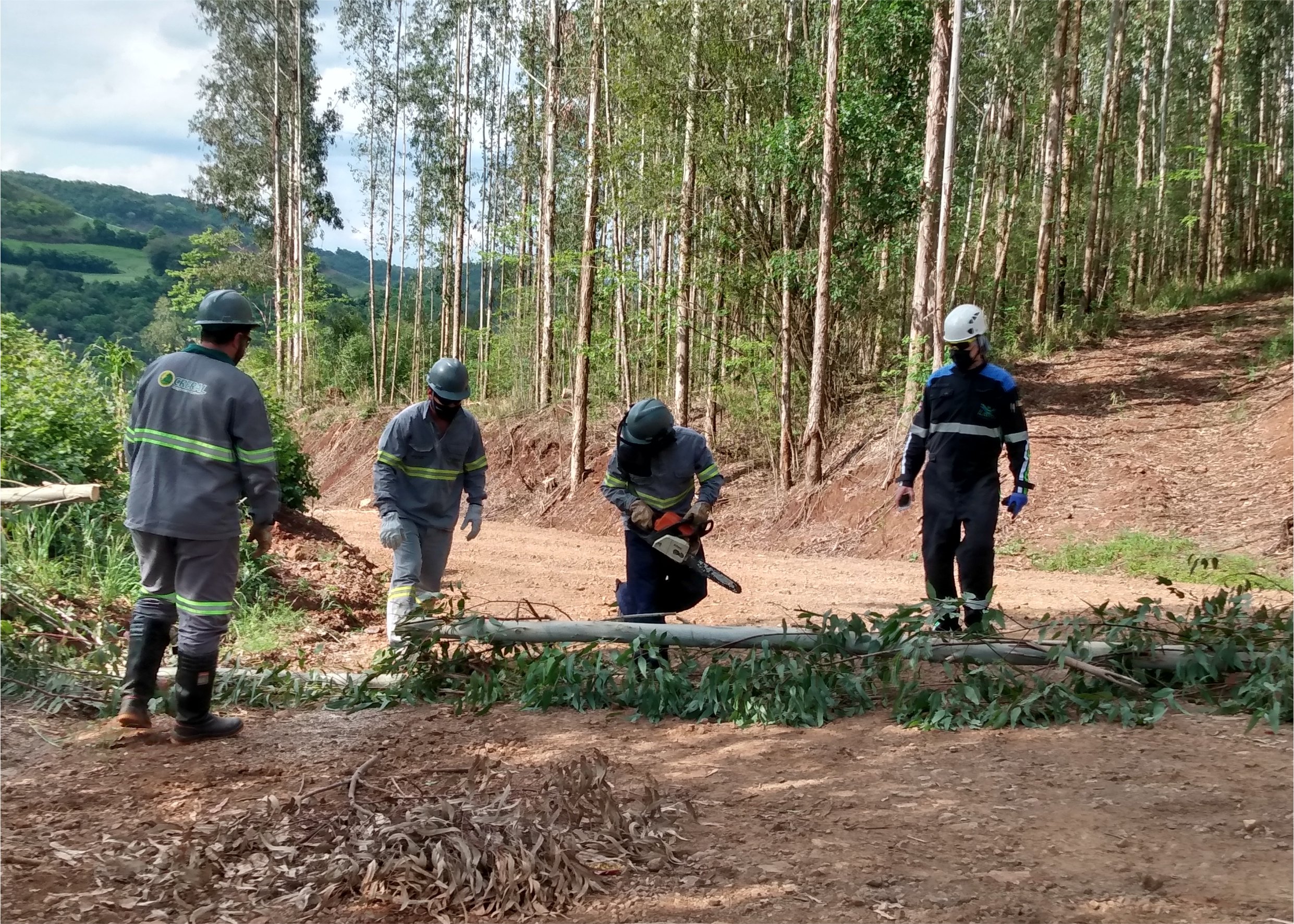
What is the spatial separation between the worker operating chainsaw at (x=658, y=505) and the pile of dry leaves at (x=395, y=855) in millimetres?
2113

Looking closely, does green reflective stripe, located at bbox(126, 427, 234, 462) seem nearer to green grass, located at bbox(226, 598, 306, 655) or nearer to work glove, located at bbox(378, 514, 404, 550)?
work glove, located at bbox(378, 514, 404, 550)

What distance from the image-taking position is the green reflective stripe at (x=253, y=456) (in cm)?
461

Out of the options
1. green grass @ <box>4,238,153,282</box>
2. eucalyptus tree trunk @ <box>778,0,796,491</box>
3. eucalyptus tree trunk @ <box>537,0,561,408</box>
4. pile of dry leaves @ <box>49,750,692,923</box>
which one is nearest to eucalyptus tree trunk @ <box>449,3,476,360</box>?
eucalyptus tree trunk @ <box>537,0,561,408</box>

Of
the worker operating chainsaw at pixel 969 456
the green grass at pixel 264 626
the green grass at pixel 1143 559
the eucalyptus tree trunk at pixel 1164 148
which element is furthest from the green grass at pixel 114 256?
the worker operating chainsaw at pixel 969 456

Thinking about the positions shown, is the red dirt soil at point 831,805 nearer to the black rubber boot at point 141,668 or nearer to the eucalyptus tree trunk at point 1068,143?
the black rubber boot at point 141,668

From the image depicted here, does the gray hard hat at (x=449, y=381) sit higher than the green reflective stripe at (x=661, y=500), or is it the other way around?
the gray hard hat at (x=449, y=381)

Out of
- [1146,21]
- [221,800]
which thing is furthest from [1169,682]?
[1146,21]

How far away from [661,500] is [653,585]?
53 cm

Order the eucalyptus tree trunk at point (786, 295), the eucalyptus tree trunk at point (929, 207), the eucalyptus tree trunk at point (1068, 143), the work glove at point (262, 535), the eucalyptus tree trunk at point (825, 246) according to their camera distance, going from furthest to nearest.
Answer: the eucalyptus tree trunk at point (1068, 143), the eucalyptus tree trunk at point (786, 295), the eucalyptus tree trunk at point (825, 246), the eucalyptus tree trunk at point (929, 207), the work glove at point (262, 535)

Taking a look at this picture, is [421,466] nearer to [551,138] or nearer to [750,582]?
[750,582]

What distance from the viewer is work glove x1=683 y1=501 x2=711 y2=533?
18.6 feet

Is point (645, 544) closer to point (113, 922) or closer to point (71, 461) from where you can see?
point (113, 922)

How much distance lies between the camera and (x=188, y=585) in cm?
455

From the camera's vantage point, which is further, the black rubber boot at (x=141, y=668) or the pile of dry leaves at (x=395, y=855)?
the black rubber boot at (x=141, y=668)
